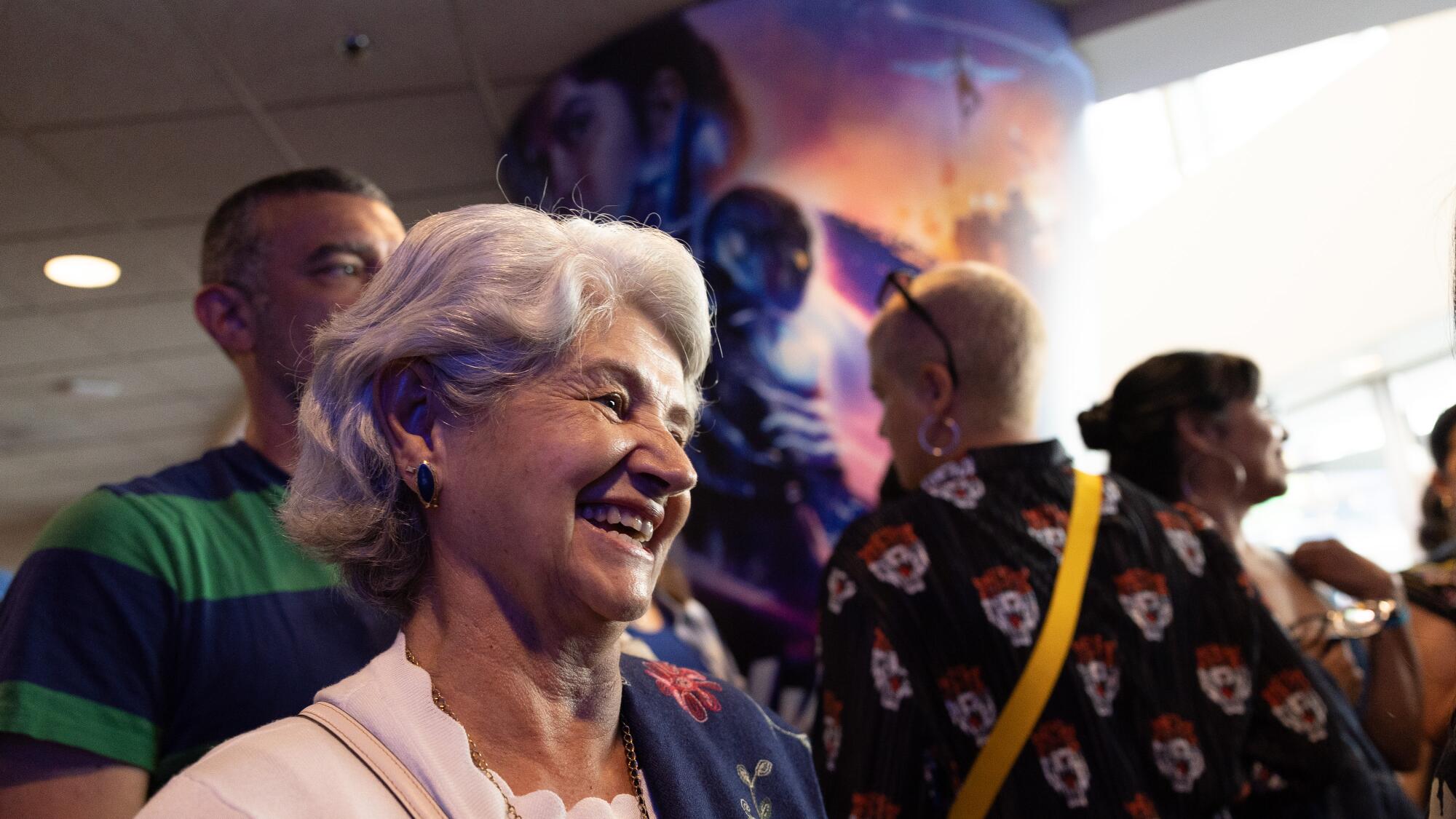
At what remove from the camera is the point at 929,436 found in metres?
1.98

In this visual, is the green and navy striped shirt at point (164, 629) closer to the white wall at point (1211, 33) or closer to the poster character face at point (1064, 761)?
the poster character face at point (1064, 761)

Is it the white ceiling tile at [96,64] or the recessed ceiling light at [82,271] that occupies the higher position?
the white ceiling tile at [96,64]

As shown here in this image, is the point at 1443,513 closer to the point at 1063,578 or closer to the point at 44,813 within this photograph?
the point at 1063,578

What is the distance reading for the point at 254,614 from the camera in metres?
1.38

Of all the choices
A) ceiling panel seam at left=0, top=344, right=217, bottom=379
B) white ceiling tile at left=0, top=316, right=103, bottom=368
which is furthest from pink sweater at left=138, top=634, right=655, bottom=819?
ceiling panel seam at left=0, top=344, right=217, bottom=379

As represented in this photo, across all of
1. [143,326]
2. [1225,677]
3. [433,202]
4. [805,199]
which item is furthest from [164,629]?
[143,326]

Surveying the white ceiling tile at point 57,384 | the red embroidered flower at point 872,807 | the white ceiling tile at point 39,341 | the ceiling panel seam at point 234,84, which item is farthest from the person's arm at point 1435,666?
the white ceiling tile at point 57,384

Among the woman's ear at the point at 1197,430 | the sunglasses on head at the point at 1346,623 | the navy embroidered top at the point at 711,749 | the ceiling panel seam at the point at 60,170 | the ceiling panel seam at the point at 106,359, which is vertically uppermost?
the ceiling panel seam at the point at 60,170

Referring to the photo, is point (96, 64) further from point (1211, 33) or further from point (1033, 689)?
point (1211, 33)

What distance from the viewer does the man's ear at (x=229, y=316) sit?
5.75ft

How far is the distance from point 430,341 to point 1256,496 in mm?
1904

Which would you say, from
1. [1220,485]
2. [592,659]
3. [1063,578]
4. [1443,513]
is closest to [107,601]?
[592,659]

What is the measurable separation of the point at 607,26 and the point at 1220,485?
2614 millimetres

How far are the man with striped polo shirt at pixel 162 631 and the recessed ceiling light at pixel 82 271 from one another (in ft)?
9.95
